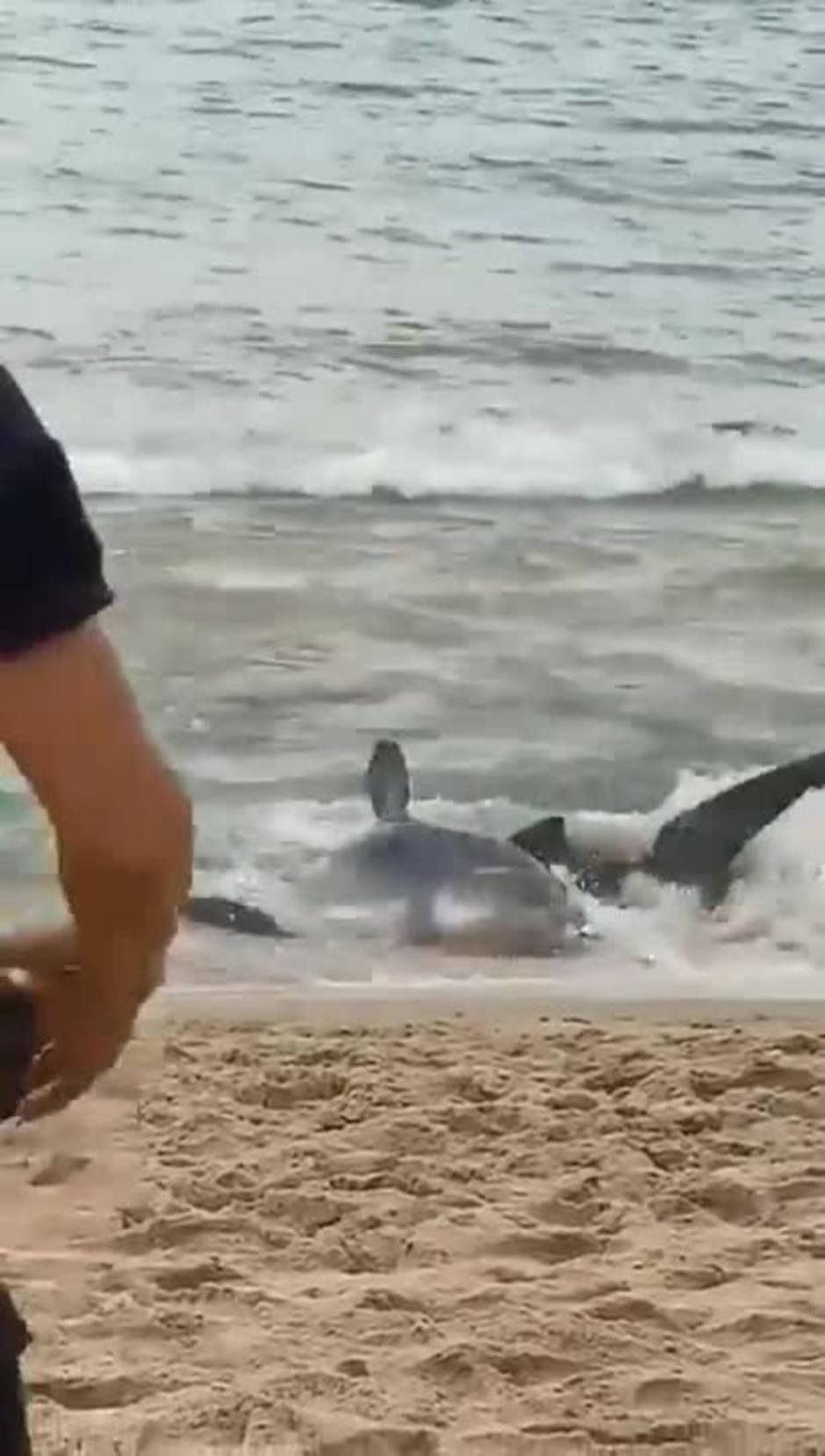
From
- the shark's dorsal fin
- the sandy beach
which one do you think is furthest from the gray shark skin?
the sandy beach

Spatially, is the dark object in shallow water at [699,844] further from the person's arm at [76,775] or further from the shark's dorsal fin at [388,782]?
the person's arm at [76,775]

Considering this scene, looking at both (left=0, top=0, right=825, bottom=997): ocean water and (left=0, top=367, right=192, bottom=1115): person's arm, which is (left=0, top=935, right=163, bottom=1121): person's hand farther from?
(left=0, top=0, right=825, bottom=997): ocean water

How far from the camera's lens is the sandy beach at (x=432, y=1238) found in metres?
1.73

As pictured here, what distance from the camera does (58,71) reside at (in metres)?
2.39

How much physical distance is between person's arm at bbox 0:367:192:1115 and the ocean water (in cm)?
141

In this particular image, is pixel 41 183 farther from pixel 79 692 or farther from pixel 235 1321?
pixel 79 692

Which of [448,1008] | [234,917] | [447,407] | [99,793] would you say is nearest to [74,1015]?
[99,793]

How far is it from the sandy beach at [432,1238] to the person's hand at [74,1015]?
2.31 feet

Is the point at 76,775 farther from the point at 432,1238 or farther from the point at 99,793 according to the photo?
the point at 432,1238

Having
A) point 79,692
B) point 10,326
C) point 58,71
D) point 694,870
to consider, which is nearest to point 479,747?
point 694,870

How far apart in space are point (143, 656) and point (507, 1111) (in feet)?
2.33

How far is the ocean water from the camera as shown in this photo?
245 centimetres

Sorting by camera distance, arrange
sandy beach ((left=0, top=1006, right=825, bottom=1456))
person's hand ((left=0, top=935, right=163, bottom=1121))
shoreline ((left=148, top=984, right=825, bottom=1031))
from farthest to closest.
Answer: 1. shoreline ((left=148, top=984, right=825, bottom=1031))
2. sandy beach ((left=0, top=1006, right=825, bottom=1456))
3. person's hand ((left=0, top=935, right=163, bottom=1121))

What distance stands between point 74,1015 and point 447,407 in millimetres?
1601
